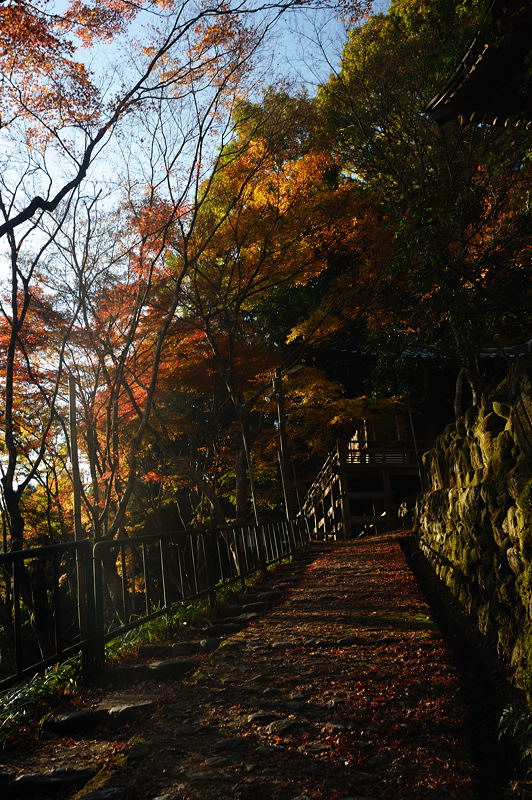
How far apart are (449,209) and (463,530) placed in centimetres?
448

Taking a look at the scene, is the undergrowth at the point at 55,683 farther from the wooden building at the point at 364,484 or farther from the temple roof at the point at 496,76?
the wooden building at the point at 364,484

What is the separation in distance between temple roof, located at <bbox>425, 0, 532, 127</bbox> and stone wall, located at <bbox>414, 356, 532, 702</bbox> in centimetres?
263

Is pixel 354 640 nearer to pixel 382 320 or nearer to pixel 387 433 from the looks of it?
pixel 382 320

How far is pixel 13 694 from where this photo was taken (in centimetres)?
479

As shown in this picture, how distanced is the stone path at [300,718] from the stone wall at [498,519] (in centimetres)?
60

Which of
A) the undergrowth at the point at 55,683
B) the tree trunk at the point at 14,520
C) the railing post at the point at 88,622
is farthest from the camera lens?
the tree trunk at the point at 14,520

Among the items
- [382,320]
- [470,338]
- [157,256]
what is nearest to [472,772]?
[470,338]

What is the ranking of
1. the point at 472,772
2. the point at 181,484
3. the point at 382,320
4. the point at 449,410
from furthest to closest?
the point at 449,410 < the point at 181,484 < the point at 382,320 < the point at 472,772

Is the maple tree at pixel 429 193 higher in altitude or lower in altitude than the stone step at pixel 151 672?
higher

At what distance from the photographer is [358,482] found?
24.8 m

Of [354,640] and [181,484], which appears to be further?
[181,484]

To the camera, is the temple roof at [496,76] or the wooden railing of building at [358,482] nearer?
the temple roof at [496,76]

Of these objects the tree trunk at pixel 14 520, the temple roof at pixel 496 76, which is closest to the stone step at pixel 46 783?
the temple roof at pixel 496 76

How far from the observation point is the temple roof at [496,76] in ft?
15.6
